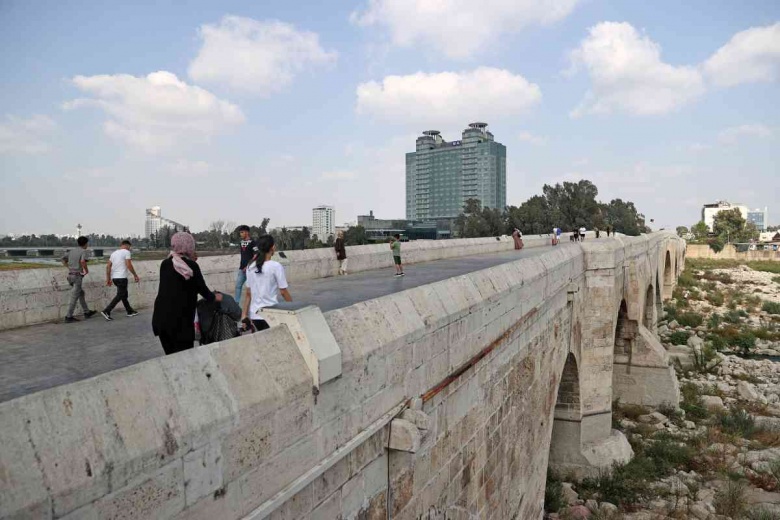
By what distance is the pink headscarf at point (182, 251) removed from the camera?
12.0 ft

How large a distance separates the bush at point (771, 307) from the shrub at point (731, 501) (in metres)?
25.9

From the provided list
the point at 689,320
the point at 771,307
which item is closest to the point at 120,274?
the point at 689,320

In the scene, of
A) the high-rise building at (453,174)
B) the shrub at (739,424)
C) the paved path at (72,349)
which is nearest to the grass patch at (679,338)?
the shrub at (739,424)

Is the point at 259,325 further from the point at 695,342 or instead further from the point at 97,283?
the point at 695,342

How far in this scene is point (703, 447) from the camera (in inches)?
523

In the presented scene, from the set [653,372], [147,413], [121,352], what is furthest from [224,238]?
[147,413]

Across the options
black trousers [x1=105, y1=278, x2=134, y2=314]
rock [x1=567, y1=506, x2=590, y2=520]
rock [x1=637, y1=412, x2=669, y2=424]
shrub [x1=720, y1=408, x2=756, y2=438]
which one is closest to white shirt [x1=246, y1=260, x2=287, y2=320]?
black trousers [x1=105, y1=278, x2=134, y2=314]

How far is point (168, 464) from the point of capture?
7.04 feet

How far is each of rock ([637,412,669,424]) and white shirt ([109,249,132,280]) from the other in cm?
1448

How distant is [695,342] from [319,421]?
86.7ft

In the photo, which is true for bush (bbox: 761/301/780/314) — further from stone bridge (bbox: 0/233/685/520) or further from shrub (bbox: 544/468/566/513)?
stone bridge (bbox: 0/233/685/520)

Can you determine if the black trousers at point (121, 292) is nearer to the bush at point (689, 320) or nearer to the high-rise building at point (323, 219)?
the bush at point (689, 320)

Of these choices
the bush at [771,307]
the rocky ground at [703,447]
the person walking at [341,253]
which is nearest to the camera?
the rocky ground at [703,447]

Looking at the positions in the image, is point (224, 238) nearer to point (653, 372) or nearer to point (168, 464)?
point (653, 372)
